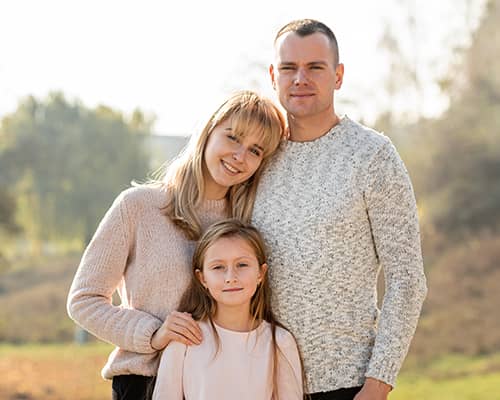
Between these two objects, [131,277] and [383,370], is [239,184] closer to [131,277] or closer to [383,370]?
[131,277]

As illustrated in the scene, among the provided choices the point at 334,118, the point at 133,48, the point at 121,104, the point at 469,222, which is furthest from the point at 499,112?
the point at 334,118

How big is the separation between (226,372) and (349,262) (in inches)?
18.2

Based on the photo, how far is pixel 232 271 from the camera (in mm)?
2533

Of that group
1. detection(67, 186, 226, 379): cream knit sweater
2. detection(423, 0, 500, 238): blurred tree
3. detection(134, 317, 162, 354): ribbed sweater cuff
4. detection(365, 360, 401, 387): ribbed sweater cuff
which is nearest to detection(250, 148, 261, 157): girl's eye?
detection(67, 186, 226, 379): cream knit sweater

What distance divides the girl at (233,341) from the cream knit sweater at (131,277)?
0.09 metres


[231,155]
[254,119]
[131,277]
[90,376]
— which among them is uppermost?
[254,119]

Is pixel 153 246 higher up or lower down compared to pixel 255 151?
lower down

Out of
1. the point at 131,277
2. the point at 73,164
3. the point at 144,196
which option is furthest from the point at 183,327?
the point at 73,164

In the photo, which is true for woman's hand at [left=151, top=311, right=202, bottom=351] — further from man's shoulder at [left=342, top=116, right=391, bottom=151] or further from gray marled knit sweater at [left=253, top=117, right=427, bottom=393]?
man's shoulder at [left=342, top=116, right=391, bottom=151]

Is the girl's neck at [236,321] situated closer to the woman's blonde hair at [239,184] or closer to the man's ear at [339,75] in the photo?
the woman's blonde hair at [239,184]

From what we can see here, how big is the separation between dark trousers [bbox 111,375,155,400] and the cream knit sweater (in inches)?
0.8

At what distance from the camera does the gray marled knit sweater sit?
240cm

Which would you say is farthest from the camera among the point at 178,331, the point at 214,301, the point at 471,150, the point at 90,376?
the point at 471,150

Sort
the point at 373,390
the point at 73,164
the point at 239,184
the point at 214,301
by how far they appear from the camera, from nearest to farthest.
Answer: the point at 373,390, the point at 214,301, the point at 239,184, the point at 73,164
